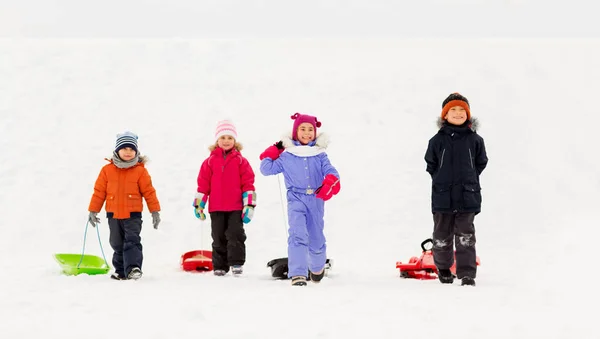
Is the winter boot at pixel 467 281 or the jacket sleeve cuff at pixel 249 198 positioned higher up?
the jacket sleeve cuff at pixel 249 198

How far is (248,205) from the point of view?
28.3 feet

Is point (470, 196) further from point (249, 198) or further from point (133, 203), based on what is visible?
point (133, 203)

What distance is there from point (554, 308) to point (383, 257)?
200 inches

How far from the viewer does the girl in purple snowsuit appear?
23.8ft

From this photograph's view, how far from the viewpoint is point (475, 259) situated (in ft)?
23.6

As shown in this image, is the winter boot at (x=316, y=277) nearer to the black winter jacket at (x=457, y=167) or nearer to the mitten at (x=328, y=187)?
the mitten at (x=328, y=187)

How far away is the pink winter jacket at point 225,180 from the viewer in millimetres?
8711

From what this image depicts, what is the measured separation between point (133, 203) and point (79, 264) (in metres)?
1.03

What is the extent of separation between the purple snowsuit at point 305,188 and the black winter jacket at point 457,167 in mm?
1040

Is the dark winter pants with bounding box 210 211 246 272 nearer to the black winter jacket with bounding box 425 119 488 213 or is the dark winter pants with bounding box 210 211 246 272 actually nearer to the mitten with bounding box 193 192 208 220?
the mitten with bounding box 193 192 208 220

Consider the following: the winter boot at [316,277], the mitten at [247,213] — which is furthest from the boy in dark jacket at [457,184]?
the mitten at [247,213]

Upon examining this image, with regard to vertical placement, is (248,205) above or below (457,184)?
below

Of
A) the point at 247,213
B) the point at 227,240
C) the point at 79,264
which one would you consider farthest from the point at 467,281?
the point at 79,264

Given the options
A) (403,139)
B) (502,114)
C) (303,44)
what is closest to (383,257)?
(403,139)
